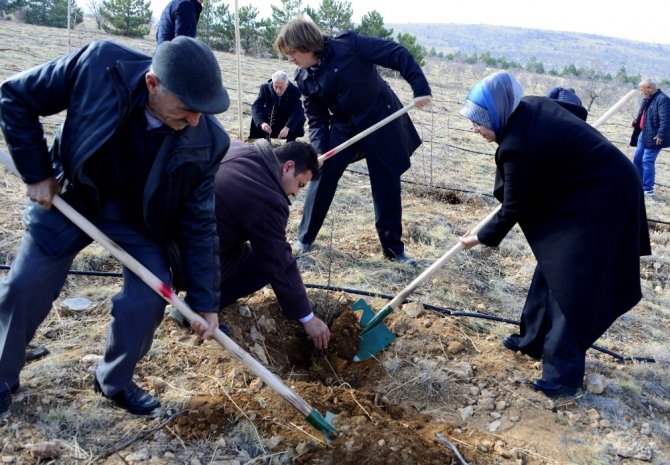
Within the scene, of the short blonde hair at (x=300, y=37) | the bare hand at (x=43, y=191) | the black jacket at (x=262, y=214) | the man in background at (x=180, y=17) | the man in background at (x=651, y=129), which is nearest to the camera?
the bare hand at (x=43, y=191)

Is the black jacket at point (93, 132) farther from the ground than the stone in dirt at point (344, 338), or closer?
farther from the ground

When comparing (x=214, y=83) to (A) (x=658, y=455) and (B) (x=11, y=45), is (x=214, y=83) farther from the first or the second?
(B) (x=11, y=45)

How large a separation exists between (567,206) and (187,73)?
77.6 inches

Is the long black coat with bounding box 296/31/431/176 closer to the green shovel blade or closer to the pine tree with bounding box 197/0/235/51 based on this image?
the green shovel blade

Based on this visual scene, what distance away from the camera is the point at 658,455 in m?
2.97

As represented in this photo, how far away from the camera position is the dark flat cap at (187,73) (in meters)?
2.15

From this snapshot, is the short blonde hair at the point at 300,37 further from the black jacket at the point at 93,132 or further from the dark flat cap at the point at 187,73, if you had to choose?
the dark flat cap at the point at 187,73

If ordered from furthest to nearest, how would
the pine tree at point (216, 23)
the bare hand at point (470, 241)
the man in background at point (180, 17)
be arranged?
the pine tree at point (216, 23)
the man in background at point (180, 17)
the bare hand at point (470, 241)

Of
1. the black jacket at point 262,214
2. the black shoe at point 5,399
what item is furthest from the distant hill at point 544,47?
the black shoe at point 5,399

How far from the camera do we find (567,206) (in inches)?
119

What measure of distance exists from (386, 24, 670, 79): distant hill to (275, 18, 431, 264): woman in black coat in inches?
4483

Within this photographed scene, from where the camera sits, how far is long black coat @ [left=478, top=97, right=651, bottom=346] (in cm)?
291

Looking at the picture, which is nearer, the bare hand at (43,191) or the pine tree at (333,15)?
the bare hand at (43,191)

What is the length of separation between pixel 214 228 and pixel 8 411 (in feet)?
3.88
